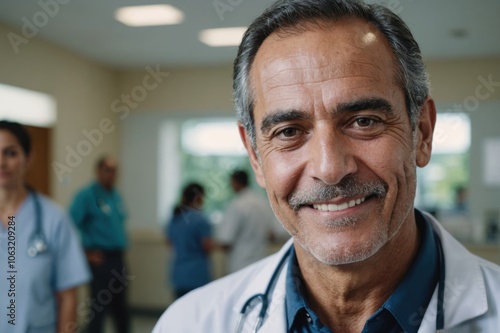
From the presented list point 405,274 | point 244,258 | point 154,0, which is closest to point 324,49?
point 405,274

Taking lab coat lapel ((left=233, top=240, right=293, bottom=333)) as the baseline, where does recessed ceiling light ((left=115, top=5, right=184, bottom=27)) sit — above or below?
above

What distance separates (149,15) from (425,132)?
2.82 metres

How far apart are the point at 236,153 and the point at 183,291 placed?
210 centimetres

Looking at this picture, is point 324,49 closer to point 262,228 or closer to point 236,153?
point 262,228

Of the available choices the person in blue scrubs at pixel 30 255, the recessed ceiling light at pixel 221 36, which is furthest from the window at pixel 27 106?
the person in blue scrubs at pixel 30 255

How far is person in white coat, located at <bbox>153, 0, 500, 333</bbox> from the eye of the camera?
0.79m

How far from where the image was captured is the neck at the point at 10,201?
4.66ft

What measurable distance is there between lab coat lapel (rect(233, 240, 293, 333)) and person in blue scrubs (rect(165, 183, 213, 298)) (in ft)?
7.27

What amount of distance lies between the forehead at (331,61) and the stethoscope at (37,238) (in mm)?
937

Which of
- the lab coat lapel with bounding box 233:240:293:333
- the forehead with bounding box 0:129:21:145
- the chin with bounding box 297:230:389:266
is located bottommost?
the lab coat lapel with bounding box 233:240:293:333

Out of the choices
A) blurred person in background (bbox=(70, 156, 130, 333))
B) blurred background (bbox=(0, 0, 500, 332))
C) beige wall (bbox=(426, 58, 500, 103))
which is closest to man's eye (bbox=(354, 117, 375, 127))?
blurred background (bbox=(0, 0, 500, 332))

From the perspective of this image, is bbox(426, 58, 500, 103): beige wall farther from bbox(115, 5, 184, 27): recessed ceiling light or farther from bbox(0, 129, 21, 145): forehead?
bbox(0, 129, 21, 145): forehead

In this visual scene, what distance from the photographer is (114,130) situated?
5.16m

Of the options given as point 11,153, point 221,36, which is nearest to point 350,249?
point 11,153
